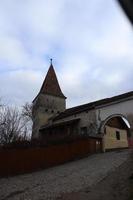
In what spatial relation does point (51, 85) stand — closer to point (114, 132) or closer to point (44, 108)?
point (44, 108)

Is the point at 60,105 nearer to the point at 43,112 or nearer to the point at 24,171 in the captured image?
the point at 43,112

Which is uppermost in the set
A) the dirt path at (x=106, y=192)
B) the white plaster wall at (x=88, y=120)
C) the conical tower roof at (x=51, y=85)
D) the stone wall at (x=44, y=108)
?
the conical tower roof at (x=51, y=85)

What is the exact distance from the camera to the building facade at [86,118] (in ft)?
95.7

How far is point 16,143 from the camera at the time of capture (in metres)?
21.2

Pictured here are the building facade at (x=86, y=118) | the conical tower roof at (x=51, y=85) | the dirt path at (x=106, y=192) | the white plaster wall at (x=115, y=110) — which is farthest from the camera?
the conical tower roof at (x=51, y=85)

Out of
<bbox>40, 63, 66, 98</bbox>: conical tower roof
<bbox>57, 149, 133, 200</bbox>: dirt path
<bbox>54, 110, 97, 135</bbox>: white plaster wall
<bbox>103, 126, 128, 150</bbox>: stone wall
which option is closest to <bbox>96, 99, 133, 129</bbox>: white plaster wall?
<bbox>54, 110, 97, 135</bbox>: white plaster wall

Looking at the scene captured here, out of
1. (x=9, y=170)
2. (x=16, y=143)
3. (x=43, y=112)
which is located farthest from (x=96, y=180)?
(x=43, y=112)

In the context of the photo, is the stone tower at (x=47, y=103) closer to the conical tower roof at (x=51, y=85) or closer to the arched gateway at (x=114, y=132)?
the conical tower roof at (x=51, y=85)

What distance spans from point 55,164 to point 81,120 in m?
12.6

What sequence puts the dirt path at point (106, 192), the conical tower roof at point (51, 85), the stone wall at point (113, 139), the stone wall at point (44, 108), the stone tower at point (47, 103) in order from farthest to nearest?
the conical tower roof at point (51, 85) → the stone tower at point (47, 103) → the stone wall at point (44, 108) → the stone wall at point (113, 139) → the dirt path at point (106, 192)

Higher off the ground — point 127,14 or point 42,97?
point 42,97

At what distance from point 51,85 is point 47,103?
4.89m

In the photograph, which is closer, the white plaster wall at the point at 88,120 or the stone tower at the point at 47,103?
the white plaster wall at the point at 88,120

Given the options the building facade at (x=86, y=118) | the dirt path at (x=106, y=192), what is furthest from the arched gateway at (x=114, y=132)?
the dirt path at (x=106, y=192)
